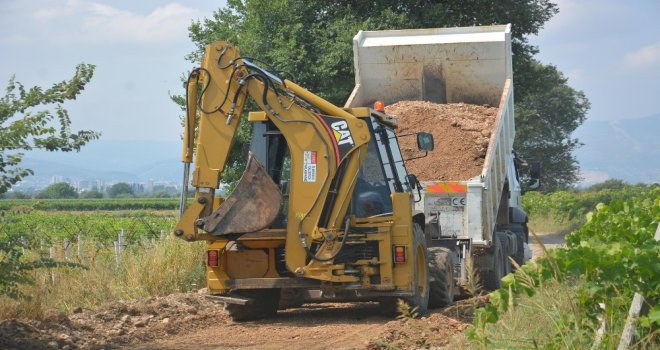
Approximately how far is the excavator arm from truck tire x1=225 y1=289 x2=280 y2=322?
3.36 feet

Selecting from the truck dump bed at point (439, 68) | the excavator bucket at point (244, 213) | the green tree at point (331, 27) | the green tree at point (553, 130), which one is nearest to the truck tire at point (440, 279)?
the excavator bucket at point (244, 213)

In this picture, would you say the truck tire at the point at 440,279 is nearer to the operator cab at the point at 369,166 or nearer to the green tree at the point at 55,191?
the operator cab at the point at 369,166

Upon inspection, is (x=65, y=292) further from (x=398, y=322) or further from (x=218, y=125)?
(x=398, y=322)

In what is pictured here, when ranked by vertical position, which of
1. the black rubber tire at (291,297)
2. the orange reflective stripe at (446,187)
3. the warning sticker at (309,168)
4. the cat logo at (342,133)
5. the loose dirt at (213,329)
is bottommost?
the loose dirt at (213,329)

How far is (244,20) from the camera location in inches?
1131

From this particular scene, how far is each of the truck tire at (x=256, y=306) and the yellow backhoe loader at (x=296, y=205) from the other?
216 mm

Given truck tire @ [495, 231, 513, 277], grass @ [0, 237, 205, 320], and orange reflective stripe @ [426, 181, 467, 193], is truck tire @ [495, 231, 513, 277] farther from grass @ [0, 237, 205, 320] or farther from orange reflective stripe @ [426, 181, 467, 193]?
grass @ [0, 237, 205, 320]

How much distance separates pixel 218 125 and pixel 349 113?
4.70 ft

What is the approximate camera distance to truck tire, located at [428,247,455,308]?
500 inches

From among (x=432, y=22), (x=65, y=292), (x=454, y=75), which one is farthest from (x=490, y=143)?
(x=432, y=22)

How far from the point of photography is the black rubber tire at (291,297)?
40.9ft

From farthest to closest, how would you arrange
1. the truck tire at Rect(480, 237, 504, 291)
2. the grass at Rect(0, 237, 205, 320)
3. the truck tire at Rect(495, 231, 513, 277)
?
the truck tire at Rect(495, 231, 513, 277) < the truck tire at Rect(480, 237, 504, 291) < the grass at Rect(0, 237, 205, 320)

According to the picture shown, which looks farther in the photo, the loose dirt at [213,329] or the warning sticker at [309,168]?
the warning sticker at [309,168]

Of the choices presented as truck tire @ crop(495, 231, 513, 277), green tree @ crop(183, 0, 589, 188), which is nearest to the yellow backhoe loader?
truck tire @ crop(495, 231, 513, 277)
